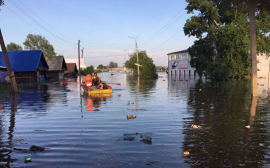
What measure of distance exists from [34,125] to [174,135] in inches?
204

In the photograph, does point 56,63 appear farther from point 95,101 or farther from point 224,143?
point 224,143

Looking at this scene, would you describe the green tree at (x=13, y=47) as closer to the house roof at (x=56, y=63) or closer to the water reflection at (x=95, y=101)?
the house roof at (x=56, y=63)

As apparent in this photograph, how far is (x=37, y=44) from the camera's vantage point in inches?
4469

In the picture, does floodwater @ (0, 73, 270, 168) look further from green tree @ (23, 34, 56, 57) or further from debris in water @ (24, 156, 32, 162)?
green tree @ (23, 34, 56, 57)

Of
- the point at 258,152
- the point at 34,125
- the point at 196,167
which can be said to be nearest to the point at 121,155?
the point at 196,167

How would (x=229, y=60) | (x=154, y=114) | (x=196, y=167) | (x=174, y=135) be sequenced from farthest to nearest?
(x=229, y=60)
(x=154, y=114)
(x=174, y=135)
(x=196, y=167)

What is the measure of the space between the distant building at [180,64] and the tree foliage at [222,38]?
25562 millimetres

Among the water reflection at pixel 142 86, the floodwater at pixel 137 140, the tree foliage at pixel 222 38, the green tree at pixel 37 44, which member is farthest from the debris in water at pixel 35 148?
the green tree at pixel 37 44

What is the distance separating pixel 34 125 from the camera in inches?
376

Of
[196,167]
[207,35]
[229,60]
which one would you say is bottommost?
[196,167]

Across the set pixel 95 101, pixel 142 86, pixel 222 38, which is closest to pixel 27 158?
pixel 95 101

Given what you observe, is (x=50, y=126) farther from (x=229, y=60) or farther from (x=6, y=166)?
(x=229, y=60)

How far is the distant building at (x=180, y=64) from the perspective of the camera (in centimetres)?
6915

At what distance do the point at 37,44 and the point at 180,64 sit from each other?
2718 inches
